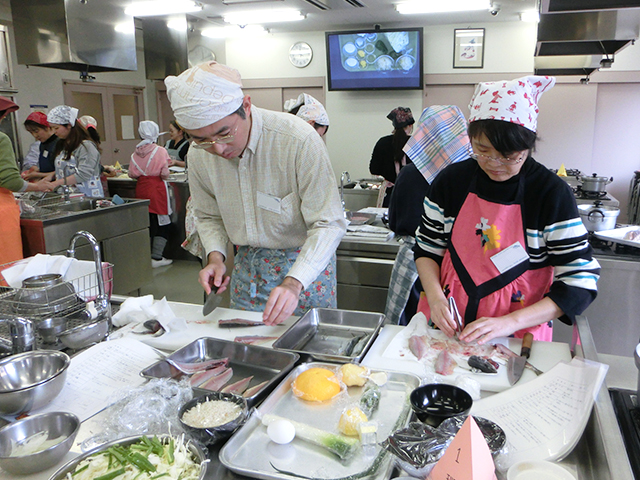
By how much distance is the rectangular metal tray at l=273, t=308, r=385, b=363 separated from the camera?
1.48 metres

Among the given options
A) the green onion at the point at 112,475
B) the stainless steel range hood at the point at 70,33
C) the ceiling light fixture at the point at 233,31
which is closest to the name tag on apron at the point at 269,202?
the green onion at the point at 112,475

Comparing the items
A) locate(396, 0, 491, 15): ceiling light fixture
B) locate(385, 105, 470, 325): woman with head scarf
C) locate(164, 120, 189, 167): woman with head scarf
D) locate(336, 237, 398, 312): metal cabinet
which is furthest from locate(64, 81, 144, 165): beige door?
locate(385, 105, 470, 325): woman with head scarf

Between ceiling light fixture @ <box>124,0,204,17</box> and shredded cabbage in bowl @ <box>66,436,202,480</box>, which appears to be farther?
ceiling light fixture @ <box>124,0,204,17</box>

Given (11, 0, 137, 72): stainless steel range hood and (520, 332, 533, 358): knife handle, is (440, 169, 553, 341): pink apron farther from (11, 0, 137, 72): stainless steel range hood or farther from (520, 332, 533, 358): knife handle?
(11, 0, 137, 72): stainless steel range hood

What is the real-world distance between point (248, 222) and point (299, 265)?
0.34m

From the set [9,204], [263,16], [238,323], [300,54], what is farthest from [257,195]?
[300,54]

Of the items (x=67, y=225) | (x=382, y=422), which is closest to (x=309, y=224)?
(x=382, y=422)

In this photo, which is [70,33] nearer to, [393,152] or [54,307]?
[393,152]

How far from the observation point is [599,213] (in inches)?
114

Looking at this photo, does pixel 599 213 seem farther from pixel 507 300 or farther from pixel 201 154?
pixel 201 154

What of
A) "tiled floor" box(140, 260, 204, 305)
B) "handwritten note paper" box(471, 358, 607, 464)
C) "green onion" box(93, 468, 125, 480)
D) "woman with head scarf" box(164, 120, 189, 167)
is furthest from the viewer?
"woman with head scarf" box(164, 120, 189, 167)

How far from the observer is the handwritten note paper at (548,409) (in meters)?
0.98

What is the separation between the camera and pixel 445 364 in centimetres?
131

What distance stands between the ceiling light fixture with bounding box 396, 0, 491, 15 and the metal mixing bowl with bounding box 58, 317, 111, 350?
18.4ft
